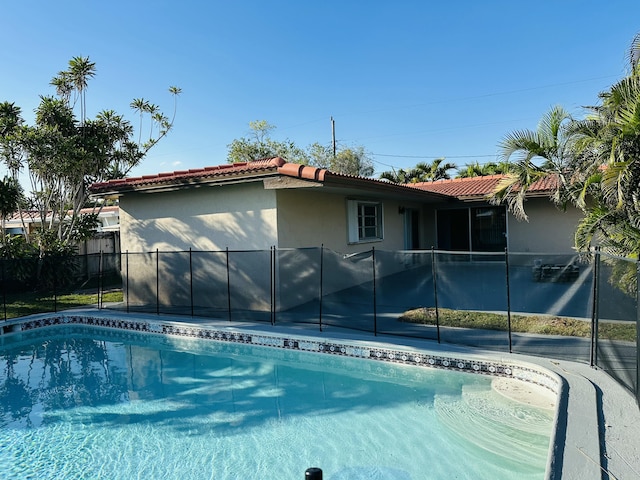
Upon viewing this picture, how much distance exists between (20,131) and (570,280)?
A: 1451 cm

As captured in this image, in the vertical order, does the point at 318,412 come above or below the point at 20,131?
below

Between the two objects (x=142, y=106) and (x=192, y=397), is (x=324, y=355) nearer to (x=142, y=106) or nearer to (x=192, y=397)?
(x=192, y=397)

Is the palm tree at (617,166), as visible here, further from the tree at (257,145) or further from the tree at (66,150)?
the tree at (257,145)

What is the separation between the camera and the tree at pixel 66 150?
13.3 metres

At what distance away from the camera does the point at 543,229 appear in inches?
615

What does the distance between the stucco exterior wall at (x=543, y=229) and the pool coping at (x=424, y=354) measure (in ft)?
34.8

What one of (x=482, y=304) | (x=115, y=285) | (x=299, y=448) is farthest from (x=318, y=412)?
(x=115, y=285)

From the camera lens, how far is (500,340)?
6875 mm

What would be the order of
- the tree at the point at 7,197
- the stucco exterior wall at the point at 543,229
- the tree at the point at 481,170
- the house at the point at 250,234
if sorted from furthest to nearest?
the tree at the point at 481,170, the stucco exterior wall at the point at 543,229, the tree at the point at 7,197, the house at the point at 250,234

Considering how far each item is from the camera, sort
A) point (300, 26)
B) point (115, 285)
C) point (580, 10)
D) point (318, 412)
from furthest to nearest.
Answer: point (300, 26)
point (115, 285)
point (580, 10)
point (318, 412)

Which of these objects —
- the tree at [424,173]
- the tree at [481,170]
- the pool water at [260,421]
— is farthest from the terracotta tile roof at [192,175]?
the tree at [424,173]

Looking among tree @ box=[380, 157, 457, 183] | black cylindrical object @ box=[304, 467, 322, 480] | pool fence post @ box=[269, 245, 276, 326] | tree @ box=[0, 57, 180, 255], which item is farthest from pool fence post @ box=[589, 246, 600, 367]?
tree @ box=[380, 157, 457, 183]

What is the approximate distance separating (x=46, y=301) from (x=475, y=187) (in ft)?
50.0

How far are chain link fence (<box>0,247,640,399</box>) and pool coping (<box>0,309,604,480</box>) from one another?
390mm
